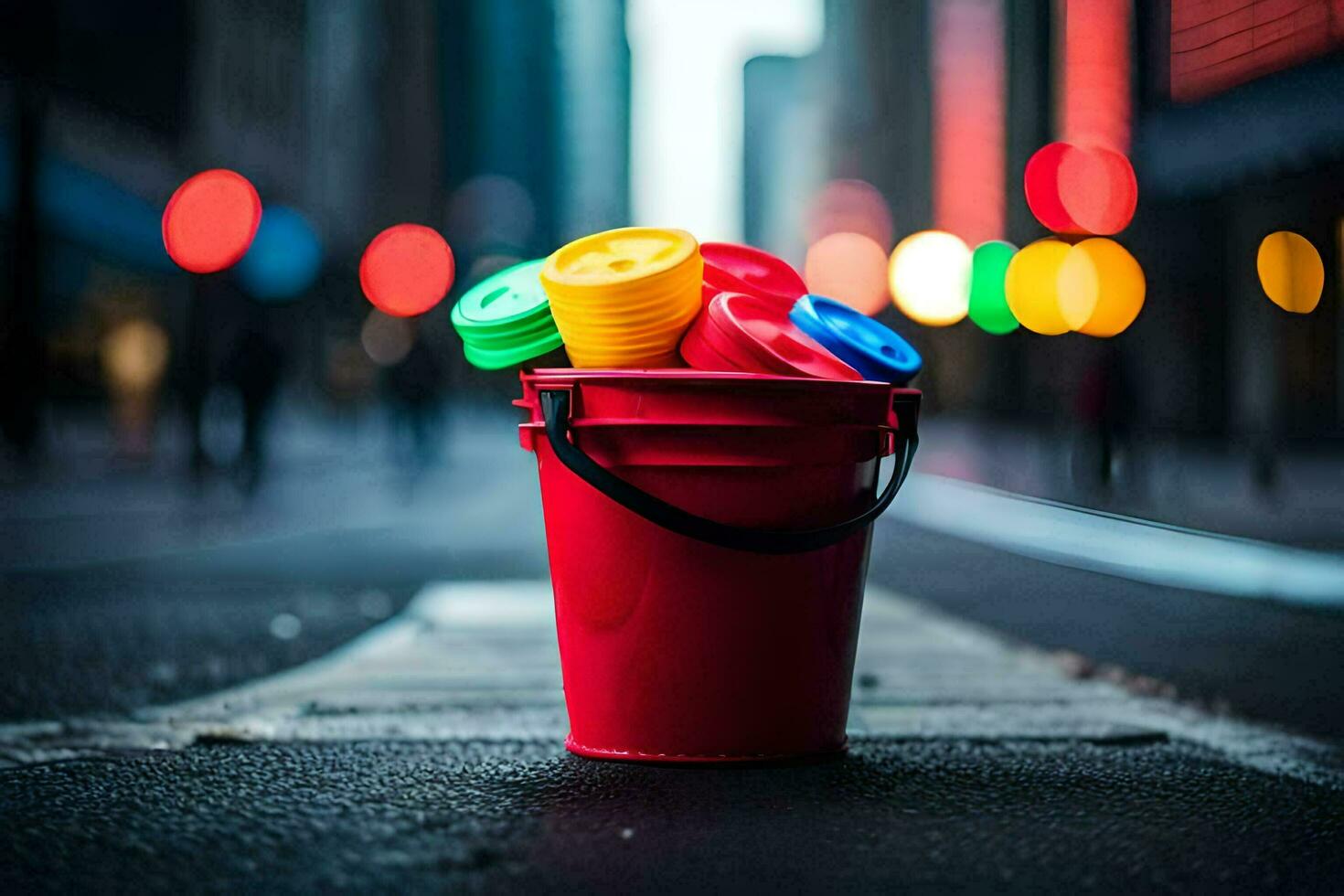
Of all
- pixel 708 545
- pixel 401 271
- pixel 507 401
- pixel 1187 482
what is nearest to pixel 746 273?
pixel 708 545

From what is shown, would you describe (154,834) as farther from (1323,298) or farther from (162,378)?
(1323,298)

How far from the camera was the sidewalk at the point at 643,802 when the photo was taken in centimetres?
268

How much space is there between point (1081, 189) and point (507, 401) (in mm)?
24958

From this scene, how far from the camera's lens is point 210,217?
37219 millimetres

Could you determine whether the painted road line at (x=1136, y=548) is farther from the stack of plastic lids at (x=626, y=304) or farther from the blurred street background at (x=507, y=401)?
the stack of plastic lids at (x=626, y=304)

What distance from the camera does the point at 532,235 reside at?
578 feet

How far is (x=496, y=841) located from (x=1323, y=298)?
2588cm

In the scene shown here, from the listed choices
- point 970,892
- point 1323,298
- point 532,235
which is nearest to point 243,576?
point 970,892

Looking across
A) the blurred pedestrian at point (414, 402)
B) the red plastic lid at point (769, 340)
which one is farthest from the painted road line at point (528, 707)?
the blurred pedestrian at point (414, 402)

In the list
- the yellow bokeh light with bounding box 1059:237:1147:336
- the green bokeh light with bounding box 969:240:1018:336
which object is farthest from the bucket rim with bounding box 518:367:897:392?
the green bokeh light with bounding box 969:240:1018:336

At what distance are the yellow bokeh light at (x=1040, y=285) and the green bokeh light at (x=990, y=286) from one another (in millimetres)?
3938

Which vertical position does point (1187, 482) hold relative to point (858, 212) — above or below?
below

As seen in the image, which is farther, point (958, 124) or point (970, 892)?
point (958, 124)

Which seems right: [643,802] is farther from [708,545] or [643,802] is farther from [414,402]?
[414,402]
